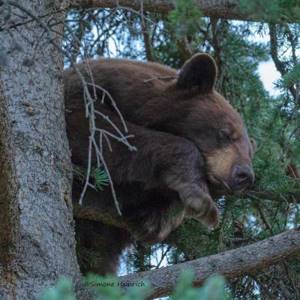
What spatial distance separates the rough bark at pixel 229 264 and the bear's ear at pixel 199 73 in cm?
145

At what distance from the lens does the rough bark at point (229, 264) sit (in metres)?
4.00

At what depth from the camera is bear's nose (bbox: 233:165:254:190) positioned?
486 cm

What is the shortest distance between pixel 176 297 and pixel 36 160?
1.99 m

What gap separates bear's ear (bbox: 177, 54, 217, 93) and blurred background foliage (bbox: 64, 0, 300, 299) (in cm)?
21

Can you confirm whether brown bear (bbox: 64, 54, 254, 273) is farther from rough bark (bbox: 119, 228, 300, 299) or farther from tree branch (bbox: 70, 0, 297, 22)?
rough bark (bbox: 119, 228, 300, 299)

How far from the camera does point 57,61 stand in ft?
13.9

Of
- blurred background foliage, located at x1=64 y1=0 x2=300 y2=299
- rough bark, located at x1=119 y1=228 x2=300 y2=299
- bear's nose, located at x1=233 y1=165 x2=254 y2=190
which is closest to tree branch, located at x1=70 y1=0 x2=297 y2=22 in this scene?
blurred background foliage, located at x1=64 y1=0 x2=300 y2=299

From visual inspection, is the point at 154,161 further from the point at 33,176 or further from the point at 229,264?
the point at 33,176

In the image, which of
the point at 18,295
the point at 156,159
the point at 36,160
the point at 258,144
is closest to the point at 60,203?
the point at 36,160

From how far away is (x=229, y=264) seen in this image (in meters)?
4.07

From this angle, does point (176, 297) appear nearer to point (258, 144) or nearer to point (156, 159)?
point (156, 159)

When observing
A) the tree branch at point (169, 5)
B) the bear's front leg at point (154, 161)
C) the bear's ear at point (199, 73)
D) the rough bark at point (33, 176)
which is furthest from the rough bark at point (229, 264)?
the tree branch at point (169, 5)

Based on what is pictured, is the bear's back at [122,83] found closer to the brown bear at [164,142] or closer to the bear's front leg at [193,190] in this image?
the brown bear at [164,142]

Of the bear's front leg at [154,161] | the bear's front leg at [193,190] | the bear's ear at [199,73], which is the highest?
the bear's ear at [199,73]
